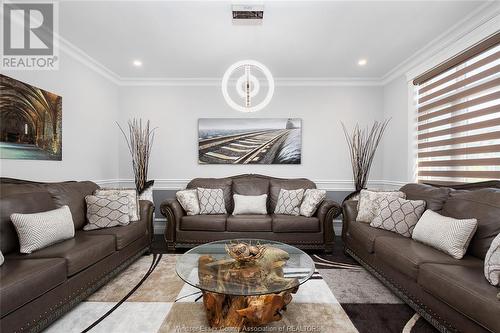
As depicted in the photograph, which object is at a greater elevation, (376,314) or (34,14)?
(34,14)

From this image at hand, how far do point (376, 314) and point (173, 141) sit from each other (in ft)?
12.4

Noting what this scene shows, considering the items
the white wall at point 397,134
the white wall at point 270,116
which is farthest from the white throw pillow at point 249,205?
the white wall at point 397,134

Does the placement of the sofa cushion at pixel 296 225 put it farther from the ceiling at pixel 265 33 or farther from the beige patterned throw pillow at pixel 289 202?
the ceiling at pixel 265 33

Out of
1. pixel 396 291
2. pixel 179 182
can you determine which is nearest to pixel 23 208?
pixel 179 182

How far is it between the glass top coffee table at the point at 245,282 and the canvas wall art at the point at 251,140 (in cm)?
243

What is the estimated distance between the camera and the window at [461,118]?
250 centimetres

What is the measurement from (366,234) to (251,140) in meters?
2.41

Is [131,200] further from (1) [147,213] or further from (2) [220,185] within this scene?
(2) [220,185]

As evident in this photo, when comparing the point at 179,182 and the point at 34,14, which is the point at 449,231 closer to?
the point at 179,182

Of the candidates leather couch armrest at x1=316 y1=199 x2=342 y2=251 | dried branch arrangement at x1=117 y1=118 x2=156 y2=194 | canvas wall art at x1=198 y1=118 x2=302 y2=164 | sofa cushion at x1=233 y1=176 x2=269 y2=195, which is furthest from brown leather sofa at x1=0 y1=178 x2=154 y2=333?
leather couch armrest at x1=316 y1=199 x2=342 y2=251

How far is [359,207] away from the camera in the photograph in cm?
324

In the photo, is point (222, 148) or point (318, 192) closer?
point (318, 192)

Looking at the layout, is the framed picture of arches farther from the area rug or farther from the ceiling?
the area rug

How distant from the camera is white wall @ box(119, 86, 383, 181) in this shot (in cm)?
446
